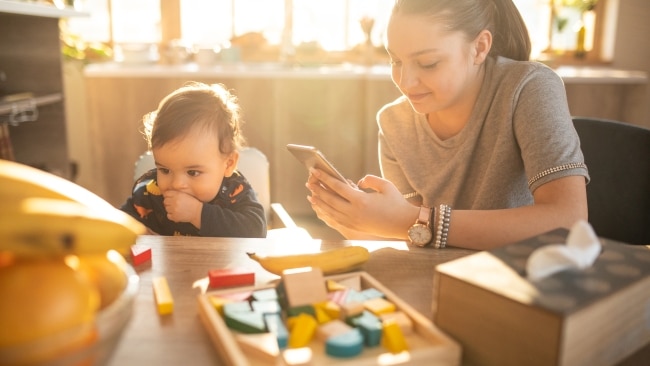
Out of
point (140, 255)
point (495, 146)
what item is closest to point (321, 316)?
point (140, 255)

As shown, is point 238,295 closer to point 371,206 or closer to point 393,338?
point 393,338

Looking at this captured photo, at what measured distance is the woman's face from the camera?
127 centimetres

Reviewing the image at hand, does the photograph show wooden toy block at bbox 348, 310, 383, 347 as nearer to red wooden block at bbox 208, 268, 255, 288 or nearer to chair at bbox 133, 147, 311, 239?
red wooden block at bbox 208, 268, 255, 288

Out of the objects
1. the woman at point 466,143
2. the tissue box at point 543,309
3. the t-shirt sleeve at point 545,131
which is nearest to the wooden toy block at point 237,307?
the tissue box at point 543,309

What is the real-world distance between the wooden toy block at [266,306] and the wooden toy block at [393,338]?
137mm

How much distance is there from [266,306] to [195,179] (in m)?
0.71

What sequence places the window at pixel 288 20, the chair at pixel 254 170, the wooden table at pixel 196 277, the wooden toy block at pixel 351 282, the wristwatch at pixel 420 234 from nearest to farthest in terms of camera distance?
the wooden table at pixel 196 277
the wooden toy block at pixel 351 282
the wristwatch at pixel 420 234
the chair at pixel 254 170
the window at pixel 288 20

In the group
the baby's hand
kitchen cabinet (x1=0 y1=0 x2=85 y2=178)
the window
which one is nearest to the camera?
the baby's hand

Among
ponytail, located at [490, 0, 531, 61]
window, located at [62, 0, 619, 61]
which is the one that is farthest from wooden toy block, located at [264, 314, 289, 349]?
window, located at [62, 0, 619, 61]

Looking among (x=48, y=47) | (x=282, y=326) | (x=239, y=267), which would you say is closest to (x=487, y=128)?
(x=239, y=267)

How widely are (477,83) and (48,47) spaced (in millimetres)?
1933

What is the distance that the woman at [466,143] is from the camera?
108 cm

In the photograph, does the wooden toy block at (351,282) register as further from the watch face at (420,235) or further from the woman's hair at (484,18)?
the woman's hair at (484,18)

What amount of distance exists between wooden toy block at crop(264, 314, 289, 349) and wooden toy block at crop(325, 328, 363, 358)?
0.17 feet
